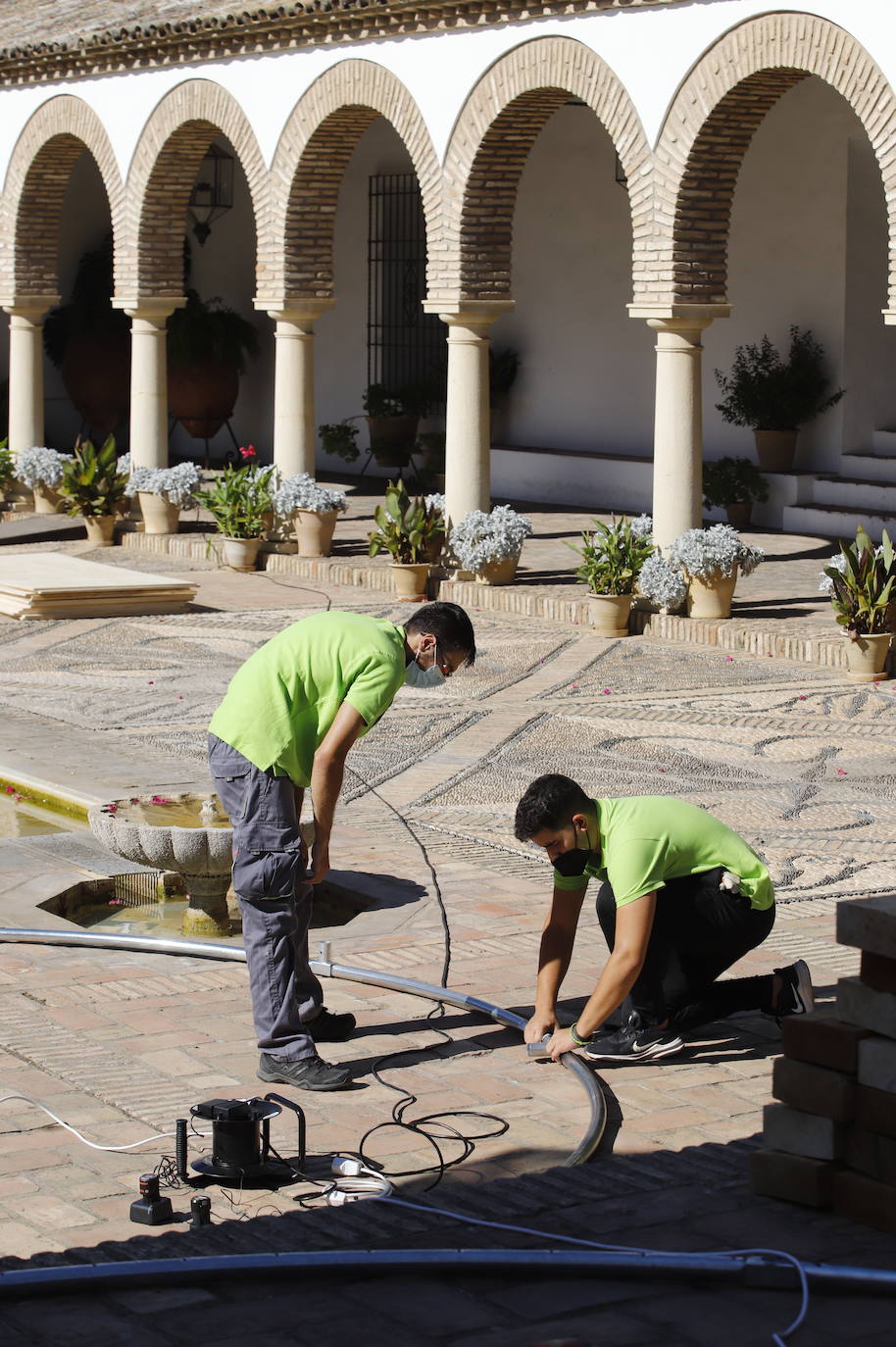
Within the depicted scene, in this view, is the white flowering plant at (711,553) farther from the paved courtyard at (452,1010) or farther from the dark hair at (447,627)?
A: the dark hair at (447,627)

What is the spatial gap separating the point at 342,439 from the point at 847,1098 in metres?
18.8

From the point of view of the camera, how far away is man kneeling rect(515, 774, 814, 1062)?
5.33 meters

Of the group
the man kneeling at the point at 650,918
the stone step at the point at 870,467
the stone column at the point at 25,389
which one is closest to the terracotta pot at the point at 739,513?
the stone step at the point at 870,467

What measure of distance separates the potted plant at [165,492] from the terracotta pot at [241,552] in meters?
1.26

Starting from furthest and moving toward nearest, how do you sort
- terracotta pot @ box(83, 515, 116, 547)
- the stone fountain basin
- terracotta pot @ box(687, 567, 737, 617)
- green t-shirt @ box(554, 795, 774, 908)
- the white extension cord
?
1. terracotta pot @ box(83, 515, 116, 547)
2. terracotta pot @ box(687, 567, 737, 617)
3. the stone fountain basin
4. green t-shirt @ box(554, 795, 774, 908)
5. the white extension cord

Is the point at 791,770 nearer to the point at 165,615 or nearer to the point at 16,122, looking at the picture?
the point at 165,615

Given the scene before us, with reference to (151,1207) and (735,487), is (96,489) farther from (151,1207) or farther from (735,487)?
(151,1207)

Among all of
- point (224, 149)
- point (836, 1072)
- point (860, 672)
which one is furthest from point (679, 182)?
point (224, 149)

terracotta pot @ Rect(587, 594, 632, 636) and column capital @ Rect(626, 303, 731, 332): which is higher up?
column capital @ Rect(626, 303, 731, 332)

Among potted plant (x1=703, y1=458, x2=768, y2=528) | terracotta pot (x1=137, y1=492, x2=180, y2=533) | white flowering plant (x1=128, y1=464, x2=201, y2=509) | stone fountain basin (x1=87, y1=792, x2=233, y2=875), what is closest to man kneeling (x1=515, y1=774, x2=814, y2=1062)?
stone fountain basin (x1=87, y1=792, x2=233, y2=875)

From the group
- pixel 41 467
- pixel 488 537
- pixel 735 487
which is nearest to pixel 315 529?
pixel 488 537

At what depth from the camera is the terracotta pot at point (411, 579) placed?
15148 mm

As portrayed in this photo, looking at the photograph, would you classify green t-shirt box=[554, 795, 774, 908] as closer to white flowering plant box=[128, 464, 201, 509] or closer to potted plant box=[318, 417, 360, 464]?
white flowering plant box=[128, 464, 201, 509]

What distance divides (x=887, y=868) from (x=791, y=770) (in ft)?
5.80
